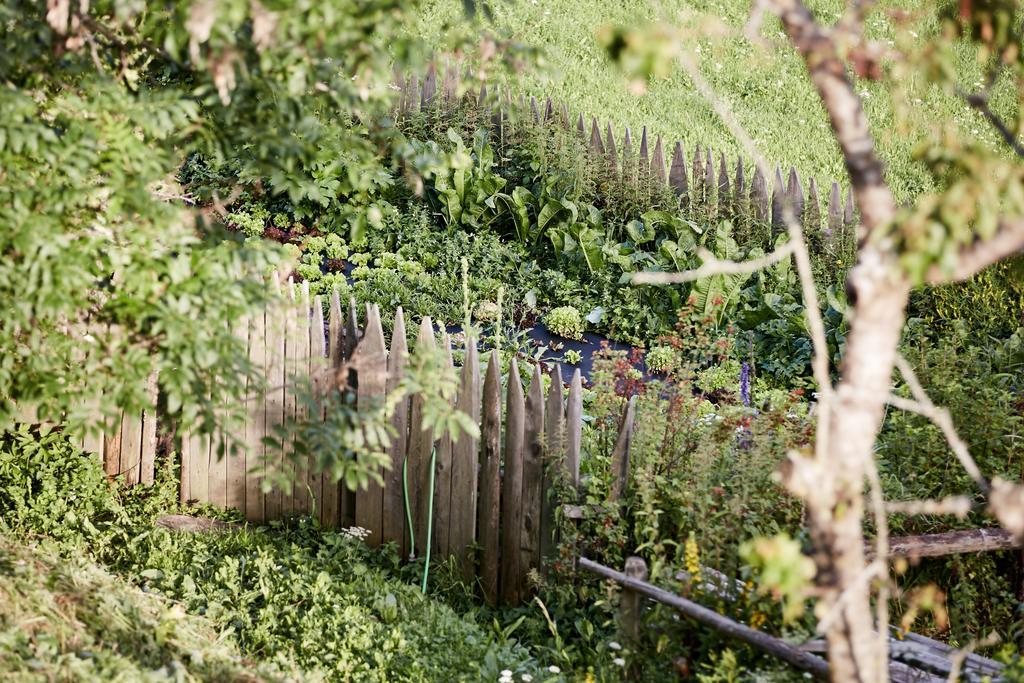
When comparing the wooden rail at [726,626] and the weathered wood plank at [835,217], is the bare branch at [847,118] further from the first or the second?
the weathered wood plank at [835,217]

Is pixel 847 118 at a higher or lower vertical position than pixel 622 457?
higher

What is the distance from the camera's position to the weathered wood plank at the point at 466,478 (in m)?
4.79

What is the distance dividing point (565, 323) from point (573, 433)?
2665 millimetres

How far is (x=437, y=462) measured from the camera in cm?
498

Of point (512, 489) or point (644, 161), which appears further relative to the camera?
point (644, 161)

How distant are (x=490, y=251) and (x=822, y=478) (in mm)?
5703

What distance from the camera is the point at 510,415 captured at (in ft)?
15.6

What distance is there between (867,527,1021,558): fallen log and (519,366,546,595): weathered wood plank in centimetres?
145

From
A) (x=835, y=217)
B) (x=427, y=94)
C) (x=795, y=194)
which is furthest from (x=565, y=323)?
(x=427, y=94)

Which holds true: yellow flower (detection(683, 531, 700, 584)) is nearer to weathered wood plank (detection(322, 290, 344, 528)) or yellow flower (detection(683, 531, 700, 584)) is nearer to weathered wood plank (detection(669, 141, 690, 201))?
weathered wood plank (detection(322, 290, 344, 528))

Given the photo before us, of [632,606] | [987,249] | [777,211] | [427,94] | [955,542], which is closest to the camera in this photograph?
[987,249]

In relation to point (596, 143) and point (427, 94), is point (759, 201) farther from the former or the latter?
point (427, 94)

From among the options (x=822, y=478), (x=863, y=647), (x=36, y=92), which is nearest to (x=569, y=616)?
(x=863, y=647)

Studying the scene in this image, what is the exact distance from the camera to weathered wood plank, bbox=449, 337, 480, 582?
4785 millimetres
